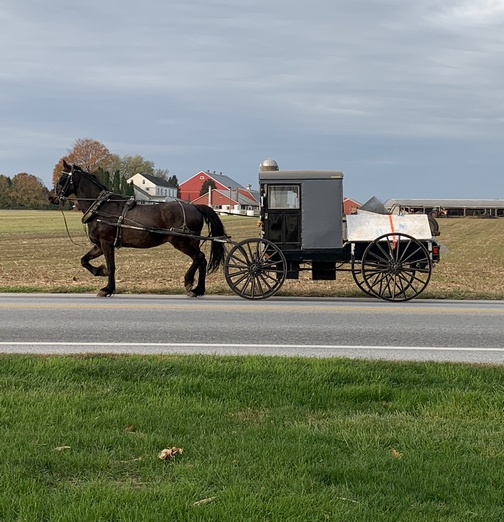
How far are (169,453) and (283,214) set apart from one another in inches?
370

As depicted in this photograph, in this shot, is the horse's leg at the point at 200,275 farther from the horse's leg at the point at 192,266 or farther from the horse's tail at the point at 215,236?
the horse's tail at the point at 215,236

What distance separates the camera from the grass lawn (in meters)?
3.86

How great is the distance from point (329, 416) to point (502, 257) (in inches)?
1006

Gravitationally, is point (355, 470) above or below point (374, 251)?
below

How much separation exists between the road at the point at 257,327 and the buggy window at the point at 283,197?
1797mm

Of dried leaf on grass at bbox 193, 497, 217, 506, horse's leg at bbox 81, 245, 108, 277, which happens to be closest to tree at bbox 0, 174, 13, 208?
horse's leg at bbox 81, 245, 108, 277

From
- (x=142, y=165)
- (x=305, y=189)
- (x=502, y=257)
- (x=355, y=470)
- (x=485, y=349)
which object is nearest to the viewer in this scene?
(x=355, y=470)

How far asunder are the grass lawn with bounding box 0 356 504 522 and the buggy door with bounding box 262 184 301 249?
660cm

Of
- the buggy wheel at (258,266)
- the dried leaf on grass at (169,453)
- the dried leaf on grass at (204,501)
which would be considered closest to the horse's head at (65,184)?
the buggy wheel at (258,266)

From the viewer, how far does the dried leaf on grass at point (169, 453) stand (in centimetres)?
455

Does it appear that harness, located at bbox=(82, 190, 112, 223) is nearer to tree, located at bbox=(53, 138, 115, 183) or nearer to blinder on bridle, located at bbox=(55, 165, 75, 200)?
blinder on bridle, located at bbox=(55, 165, 75, 200)

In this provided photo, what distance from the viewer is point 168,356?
7.58 meters

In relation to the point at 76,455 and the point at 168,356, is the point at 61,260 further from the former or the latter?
the point at 76,455

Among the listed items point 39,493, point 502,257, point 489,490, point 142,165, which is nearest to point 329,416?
point 489,490
